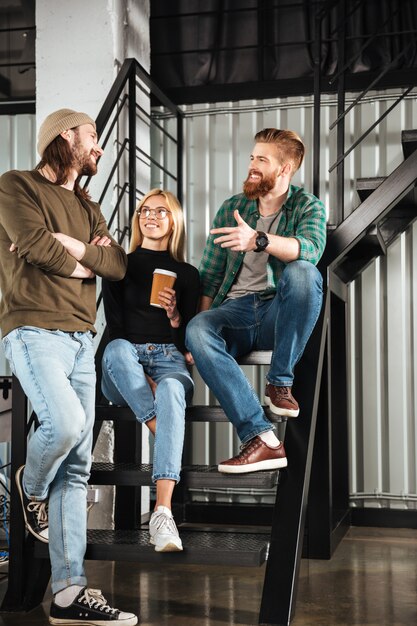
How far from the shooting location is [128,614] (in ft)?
10.9

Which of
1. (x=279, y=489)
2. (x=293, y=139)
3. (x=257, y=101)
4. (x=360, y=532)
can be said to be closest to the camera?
(x=279, y=489)

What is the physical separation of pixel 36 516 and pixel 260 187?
1756 millimetres

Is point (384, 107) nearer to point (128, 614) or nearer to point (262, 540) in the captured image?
point (262, 540)

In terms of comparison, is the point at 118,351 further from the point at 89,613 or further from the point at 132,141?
the point at 132,141

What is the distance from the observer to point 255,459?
343 cm

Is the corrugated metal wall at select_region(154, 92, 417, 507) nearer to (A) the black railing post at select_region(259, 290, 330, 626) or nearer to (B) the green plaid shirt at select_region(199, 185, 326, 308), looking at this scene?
(A) the black railing post at select_region(259, 290, 330, 626)

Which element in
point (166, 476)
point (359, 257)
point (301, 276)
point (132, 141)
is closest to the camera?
point (166, 476)

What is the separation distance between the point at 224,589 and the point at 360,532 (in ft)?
5.66

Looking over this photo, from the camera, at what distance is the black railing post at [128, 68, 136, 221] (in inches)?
198

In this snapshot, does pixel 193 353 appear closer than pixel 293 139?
Yes

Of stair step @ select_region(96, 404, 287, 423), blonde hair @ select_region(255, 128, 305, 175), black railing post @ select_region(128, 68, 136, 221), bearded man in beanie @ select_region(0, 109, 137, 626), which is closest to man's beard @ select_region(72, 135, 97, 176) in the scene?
bearded man in beanie @ select_region(0, 109, 137, 626)

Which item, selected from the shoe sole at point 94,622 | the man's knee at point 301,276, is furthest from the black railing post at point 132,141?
the shoe sole at point 94,622

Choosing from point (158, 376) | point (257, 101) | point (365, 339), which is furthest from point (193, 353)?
point (257, 101)

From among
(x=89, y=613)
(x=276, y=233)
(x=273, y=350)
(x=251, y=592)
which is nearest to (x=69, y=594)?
(x=89, y=613)
